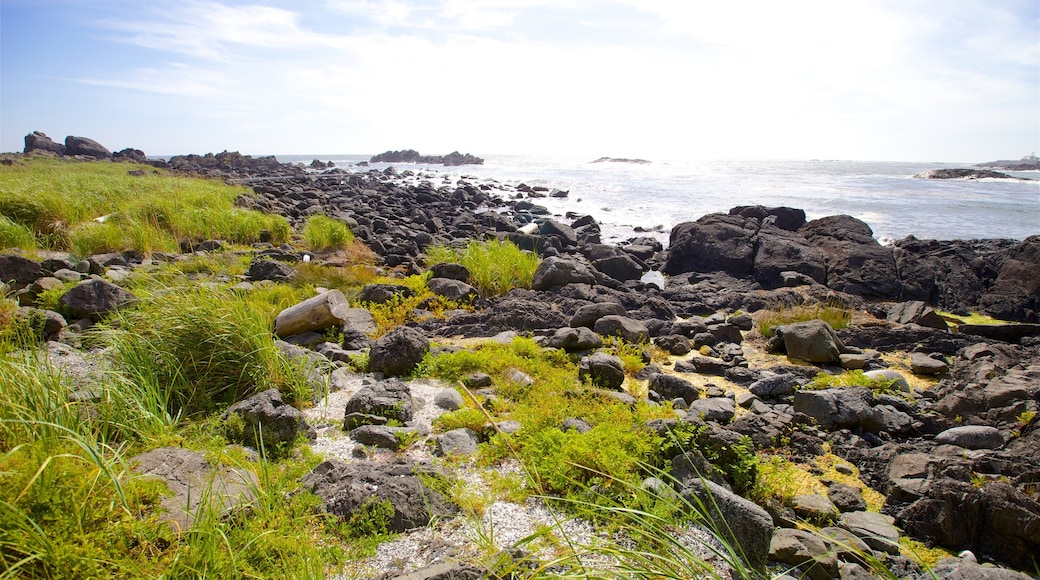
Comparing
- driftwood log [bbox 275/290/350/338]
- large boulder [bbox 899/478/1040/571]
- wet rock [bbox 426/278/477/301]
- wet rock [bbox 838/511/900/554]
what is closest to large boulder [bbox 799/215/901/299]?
wet rock [bbox 426/278/477/301]

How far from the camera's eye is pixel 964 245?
12.2 meters

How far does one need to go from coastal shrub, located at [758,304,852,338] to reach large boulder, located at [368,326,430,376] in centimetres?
541

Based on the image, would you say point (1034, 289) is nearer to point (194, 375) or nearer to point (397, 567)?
point (397, 567)

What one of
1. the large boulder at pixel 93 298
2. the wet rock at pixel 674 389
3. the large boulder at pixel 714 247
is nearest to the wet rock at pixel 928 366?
the wet rock at pixel 674 389

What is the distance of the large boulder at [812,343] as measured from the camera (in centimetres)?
717

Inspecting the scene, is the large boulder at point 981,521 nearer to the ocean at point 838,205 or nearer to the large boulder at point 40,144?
the ocean at point 838,205

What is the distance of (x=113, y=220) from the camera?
11.4 meters

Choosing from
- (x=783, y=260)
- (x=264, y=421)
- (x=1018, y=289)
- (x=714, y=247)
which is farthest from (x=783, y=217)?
(x=264, y=421)

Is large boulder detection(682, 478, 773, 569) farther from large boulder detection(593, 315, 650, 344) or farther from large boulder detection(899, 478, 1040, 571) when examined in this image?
large boulder detection(593, 315, 650, 344)

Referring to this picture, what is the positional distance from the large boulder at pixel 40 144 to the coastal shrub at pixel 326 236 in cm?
5356

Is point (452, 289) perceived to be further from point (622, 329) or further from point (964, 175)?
point (964, 175)

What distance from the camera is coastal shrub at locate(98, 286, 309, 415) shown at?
14.0ft

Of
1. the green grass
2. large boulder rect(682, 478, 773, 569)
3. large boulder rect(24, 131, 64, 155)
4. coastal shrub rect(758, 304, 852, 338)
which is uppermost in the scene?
large boulder rect(24, 131, 64, 155)

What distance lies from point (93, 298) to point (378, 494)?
17.6ft
